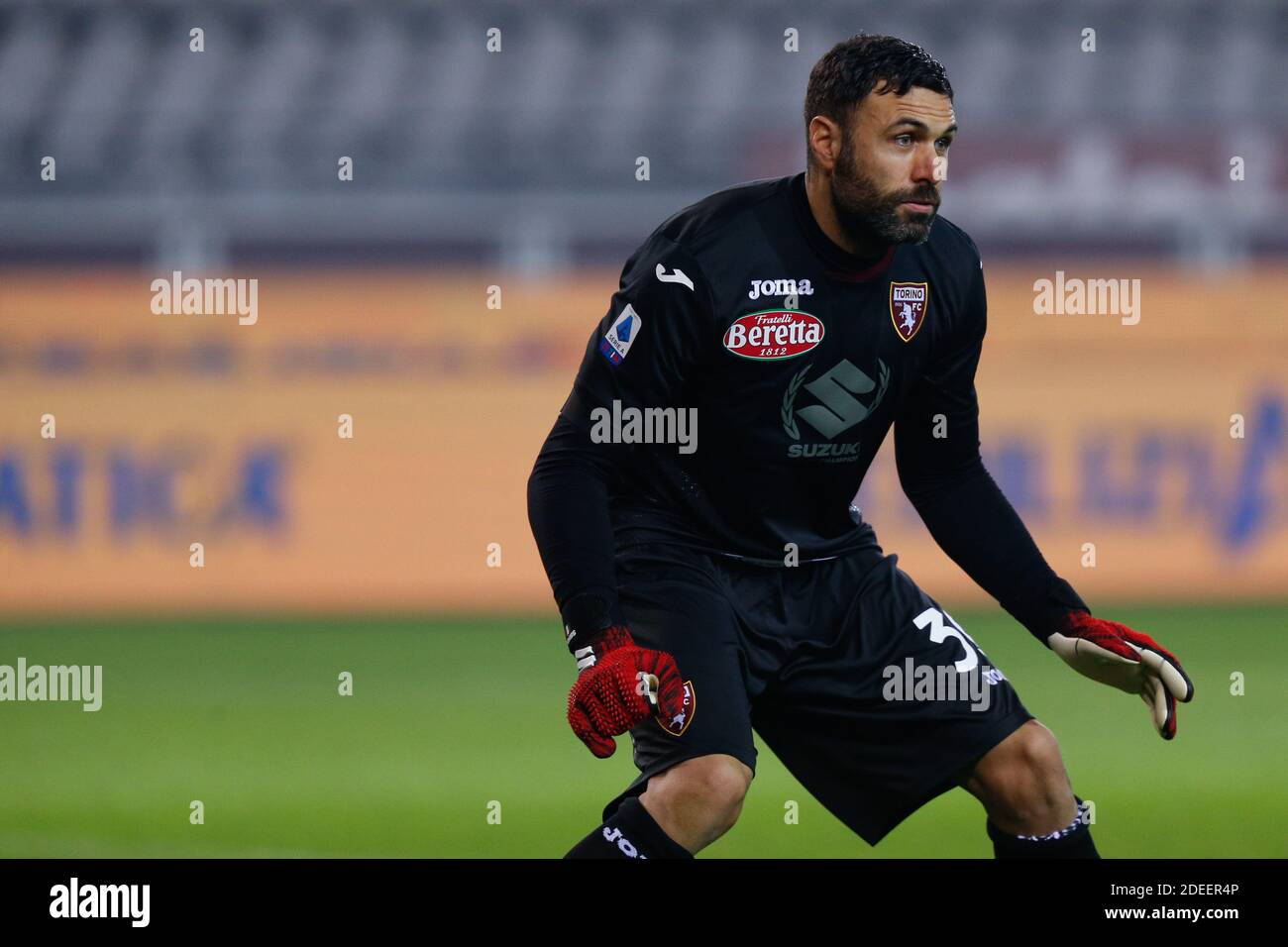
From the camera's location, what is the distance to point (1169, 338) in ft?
38.5

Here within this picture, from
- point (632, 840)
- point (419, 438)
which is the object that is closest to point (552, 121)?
point (419, 438)

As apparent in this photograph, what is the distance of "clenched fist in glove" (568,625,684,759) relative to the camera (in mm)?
3594

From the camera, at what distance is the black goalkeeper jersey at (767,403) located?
391 cm

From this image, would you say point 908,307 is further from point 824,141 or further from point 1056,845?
point 1056,845

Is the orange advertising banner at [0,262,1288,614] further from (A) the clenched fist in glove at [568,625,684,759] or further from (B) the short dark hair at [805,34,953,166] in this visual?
(A) the clenched fist in glove at [568,625,684,759]

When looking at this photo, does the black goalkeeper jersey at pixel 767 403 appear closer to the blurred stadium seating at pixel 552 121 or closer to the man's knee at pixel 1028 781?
the man's knee at pixel 1028 781

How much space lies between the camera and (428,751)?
777cm

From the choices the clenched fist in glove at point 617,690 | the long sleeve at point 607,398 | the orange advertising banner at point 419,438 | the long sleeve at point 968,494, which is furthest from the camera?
the orange advertising banner at point 419,438

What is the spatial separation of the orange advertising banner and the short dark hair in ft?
24.3

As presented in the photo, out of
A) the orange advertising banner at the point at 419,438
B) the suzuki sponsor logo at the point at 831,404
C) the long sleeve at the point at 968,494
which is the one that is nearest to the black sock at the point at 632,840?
the suzuki sponsor logo at the point at 831,404

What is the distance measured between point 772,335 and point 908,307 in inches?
13.3

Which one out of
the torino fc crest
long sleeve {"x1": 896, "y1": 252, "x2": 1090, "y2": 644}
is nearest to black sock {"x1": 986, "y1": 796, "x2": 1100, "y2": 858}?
long sleeve {"x1": 896, "y1": 252, "x2": 1090, "y2": 644}

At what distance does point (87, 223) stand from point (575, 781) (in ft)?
36.7
